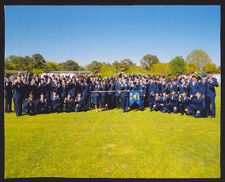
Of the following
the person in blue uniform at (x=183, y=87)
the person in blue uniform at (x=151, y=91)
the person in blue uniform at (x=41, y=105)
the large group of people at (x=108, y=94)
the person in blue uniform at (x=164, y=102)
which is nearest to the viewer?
the large group of people at (x=108, y=94)

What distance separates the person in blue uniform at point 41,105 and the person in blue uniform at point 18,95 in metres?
0.79

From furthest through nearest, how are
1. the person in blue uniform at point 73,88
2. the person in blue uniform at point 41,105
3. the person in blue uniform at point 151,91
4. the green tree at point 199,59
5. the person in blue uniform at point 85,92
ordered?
1. the green tree at point 199,59
2. the person in blue uniform at point 151,91
3. the person in blue uniform at point 85,92
4. the person in blue uniform at point 73,88
5. the person in blue uniform at point 41,105

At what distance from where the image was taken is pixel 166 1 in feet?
25.6

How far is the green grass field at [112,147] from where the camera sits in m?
7.44

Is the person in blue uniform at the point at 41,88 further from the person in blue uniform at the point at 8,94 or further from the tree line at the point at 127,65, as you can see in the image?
the tree line at the point at 127,65

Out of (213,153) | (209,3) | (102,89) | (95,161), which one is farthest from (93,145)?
(102,89)

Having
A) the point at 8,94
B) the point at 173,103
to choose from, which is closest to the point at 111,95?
the point at 173,103

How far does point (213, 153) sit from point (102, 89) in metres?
8.56

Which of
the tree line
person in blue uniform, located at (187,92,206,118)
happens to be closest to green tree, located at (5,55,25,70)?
the tree line

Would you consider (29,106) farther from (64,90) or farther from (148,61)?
(148,61)

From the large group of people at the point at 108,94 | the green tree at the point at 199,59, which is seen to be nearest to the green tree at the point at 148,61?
the green tree at the point at 199,59

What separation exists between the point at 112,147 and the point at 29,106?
21.7 feet

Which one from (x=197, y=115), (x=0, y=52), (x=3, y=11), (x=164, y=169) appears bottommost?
(x=164, y=169)

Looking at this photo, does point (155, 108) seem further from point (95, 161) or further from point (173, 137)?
point (95, 161)
